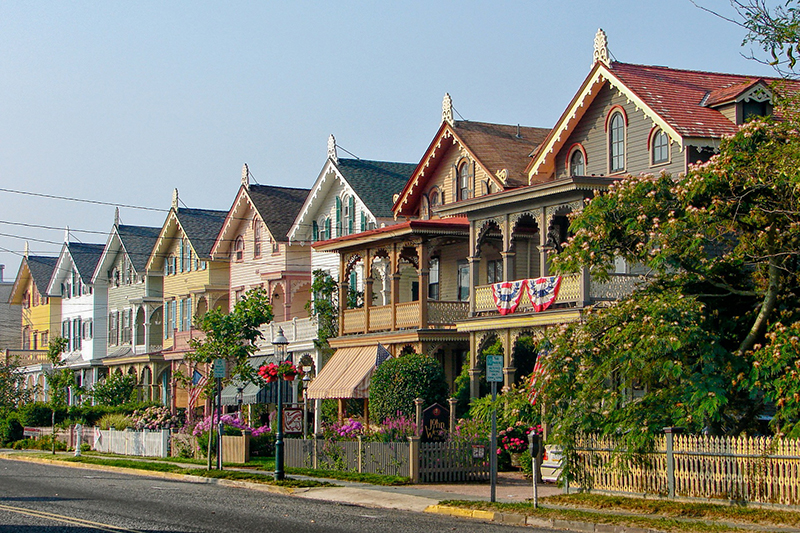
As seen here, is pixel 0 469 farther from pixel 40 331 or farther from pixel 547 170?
pixel 40 331

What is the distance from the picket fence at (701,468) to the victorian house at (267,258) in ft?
77.2

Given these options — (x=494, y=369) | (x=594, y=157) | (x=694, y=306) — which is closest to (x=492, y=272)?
(x=594, y=157)

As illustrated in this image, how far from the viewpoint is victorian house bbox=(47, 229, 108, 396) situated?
2729 inches

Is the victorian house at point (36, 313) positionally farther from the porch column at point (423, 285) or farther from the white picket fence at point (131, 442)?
the porch column at point (423, 285)

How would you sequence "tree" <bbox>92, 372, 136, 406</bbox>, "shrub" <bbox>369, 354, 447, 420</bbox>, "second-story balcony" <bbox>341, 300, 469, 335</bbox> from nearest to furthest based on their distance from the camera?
1. "shrub" <bbox>369, 354, 447, 420</bbox>
2. "second-story balcony" <bbox>341, 300, 469, 335</bbox>
3. "tree" <bbox>92, 372, 136, 406</bbox>

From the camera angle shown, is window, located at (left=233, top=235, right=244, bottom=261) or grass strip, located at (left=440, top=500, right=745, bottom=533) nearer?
grass strip, located at (left=440, top=500, right=745, bottom=533)

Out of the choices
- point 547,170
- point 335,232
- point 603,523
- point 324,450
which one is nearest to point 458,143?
point 547,170

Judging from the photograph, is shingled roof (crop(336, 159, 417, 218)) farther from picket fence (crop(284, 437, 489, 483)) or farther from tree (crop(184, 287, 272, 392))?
picket fence (crop(284, 437, 489, 483))

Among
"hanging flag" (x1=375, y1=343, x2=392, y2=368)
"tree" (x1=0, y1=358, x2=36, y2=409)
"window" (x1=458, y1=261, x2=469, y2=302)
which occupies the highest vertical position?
"window" (x1=458, y1=261, x2=469, y2=302)

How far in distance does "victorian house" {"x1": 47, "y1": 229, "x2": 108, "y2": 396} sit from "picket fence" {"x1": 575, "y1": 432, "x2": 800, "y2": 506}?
49306 mm

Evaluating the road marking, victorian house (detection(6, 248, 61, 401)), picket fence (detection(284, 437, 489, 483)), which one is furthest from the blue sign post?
victorian house (detection(6, 248, 61, 401))

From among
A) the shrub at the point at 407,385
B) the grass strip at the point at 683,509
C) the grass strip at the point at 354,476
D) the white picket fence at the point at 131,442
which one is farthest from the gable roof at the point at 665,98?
the white picket fence at the point at 131,442

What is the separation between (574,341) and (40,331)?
62.6 m

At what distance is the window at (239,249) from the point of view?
52.9 metres
